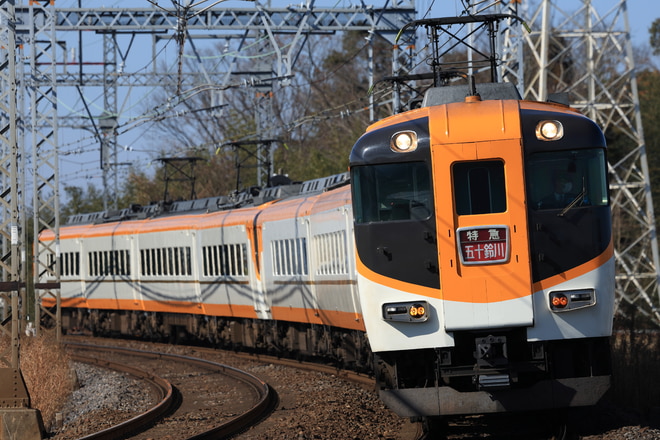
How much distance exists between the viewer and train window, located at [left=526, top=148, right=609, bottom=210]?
9.46 m

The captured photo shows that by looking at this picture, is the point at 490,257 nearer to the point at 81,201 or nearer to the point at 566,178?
the point at 566,178

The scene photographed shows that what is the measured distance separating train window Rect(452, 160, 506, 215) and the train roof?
618cm

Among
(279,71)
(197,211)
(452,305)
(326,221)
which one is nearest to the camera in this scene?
(452,305)

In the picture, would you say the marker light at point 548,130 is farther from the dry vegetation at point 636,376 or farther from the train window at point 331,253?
the train window at point 331,253

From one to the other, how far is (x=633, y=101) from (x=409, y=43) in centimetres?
457

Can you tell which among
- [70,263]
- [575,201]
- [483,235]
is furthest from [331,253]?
[70,263]

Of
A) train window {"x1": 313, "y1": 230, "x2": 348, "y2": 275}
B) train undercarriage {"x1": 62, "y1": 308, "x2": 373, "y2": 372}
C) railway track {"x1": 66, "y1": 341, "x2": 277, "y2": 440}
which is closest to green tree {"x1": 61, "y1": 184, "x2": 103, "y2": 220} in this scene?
train undercarriage {"x1": 62, "y1": 308, "x2": 373, "y2": 372}

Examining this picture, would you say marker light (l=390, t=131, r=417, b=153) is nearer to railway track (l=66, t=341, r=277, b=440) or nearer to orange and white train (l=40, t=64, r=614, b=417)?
orange and white train (l=40, t=64, r=614, b=417)

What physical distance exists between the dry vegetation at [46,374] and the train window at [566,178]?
6.92 m

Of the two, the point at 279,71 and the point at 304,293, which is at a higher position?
the point at 279,71

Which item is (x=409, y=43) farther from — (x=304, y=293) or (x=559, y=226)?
(x=559, y=226)

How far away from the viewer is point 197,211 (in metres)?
25.6

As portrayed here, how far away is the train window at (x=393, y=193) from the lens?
955 centimetres

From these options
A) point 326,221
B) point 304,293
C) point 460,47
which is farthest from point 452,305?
point 460,47
